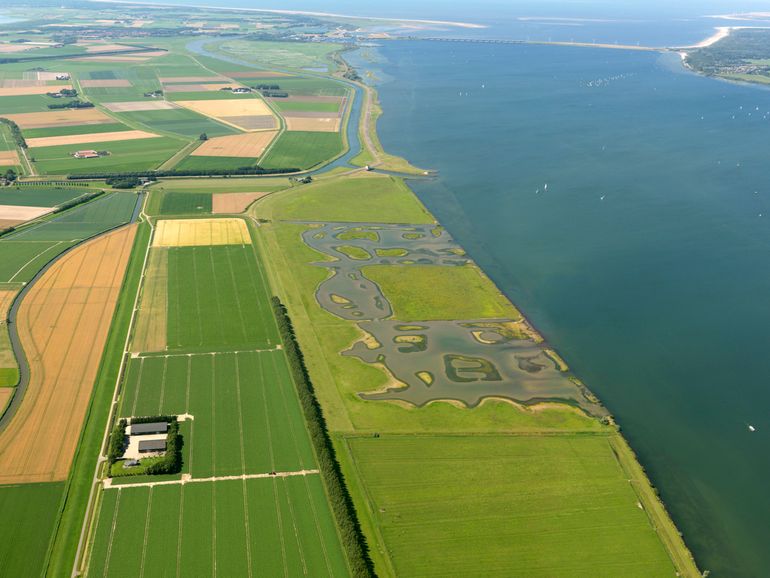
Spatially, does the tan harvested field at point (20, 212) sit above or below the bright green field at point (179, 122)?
below

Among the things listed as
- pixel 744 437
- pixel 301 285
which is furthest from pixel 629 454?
pixel 301 285

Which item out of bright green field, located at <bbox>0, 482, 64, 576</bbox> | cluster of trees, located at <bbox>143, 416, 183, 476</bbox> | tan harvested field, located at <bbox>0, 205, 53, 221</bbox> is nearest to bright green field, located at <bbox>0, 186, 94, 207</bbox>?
tan harvested field, located at <bbox>0, 205, 53, 221</bbox>

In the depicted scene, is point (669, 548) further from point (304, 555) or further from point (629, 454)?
point (304, 555)

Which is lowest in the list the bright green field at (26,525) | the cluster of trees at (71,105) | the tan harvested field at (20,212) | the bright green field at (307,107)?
the bright green field at (26,525)

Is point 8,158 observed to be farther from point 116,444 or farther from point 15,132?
point 116,444

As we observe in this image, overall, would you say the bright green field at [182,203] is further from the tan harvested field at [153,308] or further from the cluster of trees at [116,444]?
the cluster of trees at [116,444]

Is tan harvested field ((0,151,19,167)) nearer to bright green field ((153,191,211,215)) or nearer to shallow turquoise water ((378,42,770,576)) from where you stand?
bright green field ((153,191,211,215))

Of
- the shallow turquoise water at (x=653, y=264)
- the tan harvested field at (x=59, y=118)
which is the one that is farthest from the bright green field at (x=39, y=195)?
the shallow turquoise water at (x=653, y=264)
